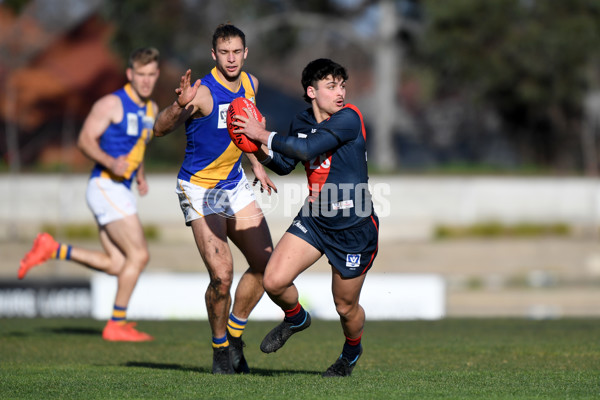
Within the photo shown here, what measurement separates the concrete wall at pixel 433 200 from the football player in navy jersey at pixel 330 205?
2032 centimetres

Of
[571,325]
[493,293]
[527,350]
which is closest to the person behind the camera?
[527,350]

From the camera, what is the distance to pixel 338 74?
6.33m

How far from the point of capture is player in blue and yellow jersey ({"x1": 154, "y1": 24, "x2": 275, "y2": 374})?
267 inches

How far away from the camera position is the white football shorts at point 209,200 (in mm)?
6953

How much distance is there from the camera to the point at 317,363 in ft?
25.6

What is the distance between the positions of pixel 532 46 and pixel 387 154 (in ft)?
23.6

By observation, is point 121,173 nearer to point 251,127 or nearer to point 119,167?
point 119,167

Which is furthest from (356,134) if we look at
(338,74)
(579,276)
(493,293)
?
(579,276)

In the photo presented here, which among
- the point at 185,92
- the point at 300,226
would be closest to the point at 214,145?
the point at 185,92

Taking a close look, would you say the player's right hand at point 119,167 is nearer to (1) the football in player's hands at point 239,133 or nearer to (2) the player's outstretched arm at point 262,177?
(2) the player's outstretched arm at point 262,177

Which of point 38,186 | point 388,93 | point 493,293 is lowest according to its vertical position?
point 493,293

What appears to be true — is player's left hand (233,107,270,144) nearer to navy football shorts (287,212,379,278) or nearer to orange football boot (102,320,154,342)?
navy football shorts (287,212,379,278)

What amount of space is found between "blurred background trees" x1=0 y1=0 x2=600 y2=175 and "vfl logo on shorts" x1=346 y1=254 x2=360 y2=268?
2276 centimetres

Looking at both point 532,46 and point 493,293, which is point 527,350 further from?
point 532,46
